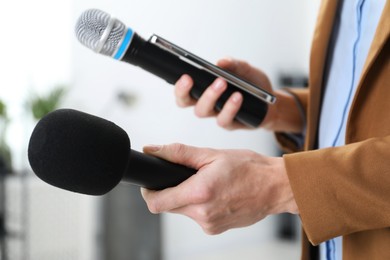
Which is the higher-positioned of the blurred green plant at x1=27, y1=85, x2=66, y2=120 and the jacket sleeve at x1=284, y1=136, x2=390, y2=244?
the jacket sleeve at x1=284, y1=136, x2=390, y2=244

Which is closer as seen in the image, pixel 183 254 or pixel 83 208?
pixel 83 208

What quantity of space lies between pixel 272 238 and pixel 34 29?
280 cm

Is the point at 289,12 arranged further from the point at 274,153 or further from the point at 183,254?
the point at 183,254

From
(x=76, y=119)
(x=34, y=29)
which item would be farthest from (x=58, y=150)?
(x=34, y=29)

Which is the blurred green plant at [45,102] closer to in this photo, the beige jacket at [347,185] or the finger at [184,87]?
the finger at [184,87]

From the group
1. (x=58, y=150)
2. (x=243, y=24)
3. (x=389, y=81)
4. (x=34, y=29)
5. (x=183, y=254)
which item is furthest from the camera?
(x=243, y=24)

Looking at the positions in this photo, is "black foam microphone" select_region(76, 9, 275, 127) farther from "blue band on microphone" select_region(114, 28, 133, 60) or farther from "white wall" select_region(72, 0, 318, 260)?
"white wall" select_region(72, 0, 318, 260)

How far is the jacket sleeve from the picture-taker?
0.63 m

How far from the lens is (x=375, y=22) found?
2.59ft

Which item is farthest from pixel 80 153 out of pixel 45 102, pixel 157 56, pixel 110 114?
pixel 110 114

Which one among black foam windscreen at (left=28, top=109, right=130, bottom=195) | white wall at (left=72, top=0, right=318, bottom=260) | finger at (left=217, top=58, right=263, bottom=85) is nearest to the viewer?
black foam windscreen at (left=28, top=109, right=130, bottom=195)

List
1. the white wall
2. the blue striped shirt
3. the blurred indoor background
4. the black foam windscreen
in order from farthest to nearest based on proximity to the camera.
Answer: the white wall
the blurred indoor background
the blue striped shirt
the black foam windscreen

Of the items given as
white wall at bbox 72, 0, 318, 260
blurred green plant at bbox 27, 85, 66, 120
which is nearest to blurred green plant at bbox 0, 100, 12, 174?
blurred green plant at bbox 27, 85, 66, 120

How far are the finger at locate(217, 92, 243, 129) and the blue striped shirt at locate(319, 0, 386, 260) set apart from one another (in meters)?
0.17
